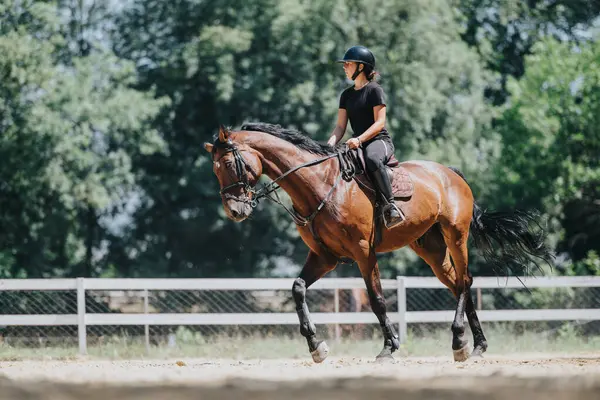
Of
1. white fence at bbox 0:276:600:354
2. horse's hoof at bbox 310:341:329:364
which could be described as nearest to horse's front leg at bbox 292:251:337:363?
horse's hoof at bbox 310:341:329:364

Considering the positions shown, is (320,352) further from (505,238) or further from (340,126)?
(505,238)

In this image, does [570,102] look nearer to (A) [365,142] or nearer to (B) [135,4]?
(B) [135,4]

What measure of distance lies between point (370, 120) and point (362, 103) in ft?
0.68

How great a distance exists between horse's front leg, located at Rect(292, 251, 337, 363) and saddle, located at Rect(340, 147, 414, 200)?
34.5 inches

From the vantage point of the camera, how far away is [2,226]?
24688 mm

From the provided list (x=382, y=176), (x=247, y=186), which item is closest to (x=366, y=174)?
(x=382, y=176)

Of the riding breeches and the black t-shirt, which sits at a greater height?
the black t-shirt

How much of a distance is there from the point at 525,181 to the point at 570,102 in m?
2.46

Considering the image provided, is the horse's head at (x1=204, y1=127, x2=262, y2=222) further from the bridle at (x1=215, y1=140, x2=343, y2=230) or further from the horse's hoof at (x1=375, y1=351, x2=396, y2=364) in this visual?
the horse's hoof at (x1=375, y1=351, x2=396, y2=364)

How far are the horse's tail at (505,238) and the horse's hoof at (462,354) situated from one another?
1.77 metres

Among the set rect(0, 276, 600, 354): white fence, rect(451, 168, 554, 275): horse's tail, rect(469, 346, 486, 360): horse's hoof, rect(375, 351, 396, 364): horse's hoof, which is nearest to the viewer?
rect(375, 351, 396, 364): horse's hoof

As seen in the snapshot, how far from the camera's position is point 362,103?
986cm

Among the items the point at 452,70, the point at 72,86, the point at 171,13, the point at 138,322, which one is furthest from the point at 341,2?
the point at 138,322

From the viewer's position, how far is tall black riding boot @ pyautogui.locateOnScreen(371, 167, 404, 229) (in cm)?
970
